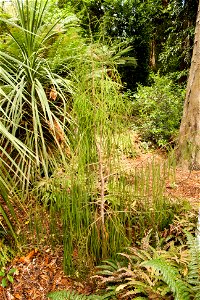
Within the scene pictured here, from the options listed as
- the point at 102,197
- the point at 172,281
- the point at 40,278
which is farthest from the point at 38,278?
the point at 172,281

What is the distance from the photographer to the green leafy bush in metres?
4.29

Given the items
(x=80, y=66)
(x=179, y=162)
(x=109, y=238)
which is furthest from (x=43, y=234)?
(x=179, y=162)

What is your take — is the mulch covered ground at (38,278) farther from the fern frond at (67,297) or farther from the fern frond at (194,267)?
the fern frond at (194,267)

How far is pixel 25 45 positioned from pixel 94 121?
47.1 inches

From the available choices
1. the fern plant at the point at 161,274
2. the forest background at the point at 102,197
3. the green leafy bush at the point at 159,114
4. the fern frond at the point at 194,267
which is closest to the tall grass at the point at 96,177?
the forest background at the point at 102,197

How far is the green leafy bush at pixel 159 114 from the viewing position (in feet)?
14.1

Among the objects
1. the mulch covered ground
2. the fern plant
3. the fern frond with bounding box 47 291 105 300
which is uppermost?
the fern plant

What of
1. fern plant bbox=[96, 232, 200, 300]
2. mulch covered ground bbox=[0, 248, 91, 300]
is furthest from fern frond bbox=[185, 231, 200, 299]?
mulch covered ground bbox=[0, 248, 91, 300]

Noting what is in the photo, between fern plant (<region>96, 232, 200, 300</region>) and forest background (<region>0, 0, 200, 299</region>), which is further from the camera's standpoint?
forest background (<region>0, 0, 200, 299</region>)

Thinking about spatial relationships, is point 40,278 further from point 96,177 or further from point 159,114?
point 159,114

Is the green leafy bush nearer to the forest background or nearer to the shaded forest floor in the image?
the forest background

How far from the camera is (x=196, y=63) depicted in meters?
3.15

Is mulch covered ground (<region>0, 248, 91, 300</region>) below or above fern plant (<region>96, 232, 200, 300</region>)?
below

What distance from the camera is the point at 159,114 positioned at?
14.6 ft
